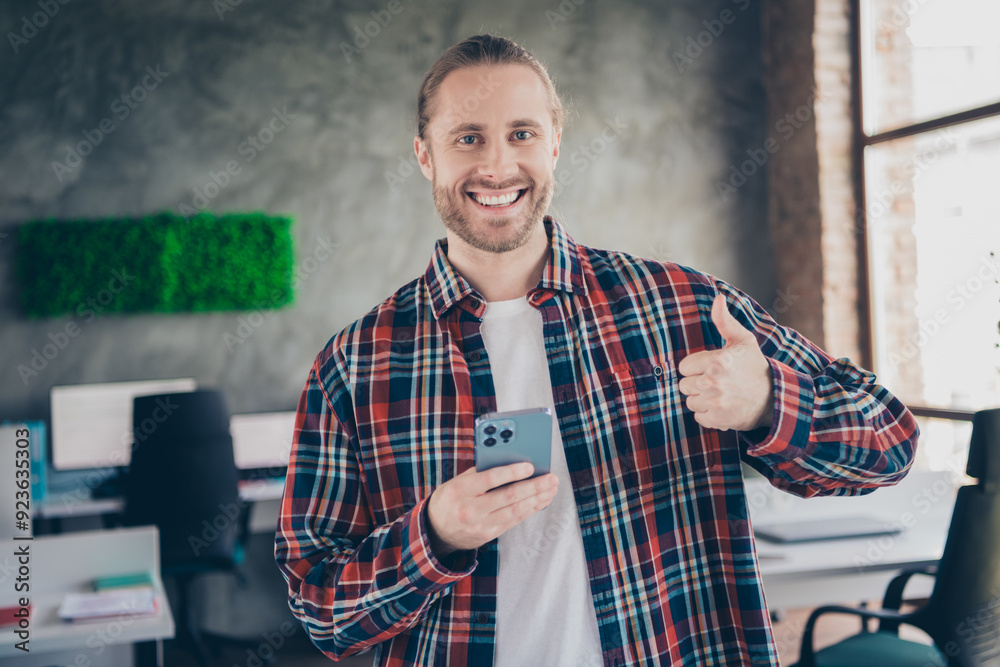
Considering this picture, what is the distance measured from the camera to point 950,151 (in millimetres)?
4426

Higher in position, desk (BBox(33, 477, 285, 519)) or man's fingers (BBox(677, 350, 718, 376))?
man's fingers (BBox(677, 350, 718, 376))

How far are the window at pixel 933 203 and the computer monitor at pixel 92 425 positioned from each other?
162 inches

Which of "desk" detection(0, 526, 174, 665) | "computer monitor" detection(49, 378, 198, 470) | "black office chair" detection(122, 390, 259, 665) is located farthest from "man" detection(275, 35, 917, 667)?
"computer monitor" detection(49, 378, 198, 470)

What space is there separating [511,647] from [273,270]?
3839 millimetres

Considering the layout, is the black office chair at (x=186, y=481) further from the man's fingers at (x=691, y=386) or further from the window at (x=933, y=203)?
the window at (x=933, y=203)

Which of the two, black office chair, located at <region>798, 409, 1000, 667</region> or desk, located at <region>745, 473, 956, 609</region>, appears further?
desk, located at <region>745, 473, 956, 609</region>

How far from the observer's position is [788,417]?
41.5 inches

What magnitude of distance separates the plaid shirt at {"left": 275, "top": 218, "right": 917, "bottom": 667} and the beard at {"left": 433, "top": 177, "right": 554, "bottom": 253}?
2.5 inches

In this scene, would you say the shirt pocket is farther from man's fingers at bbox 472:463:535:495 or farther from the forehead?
the forehead

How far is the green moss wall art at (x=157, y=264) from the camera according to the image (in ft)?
14.0

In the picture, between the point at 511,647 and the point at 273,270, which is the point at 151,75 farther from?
the point at 511,647

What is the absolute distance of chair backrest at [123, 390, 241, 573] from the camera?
364cm

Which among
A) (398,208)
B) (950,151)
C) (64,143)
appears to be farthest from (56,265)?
(950,151)

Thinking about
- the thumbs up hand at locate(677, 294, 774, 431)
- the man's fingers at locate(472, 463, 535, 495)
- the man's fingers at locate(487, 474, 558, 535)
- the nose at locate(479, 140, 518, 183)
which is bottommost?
the man's fingers at locate(487, 474, 558, 535)
